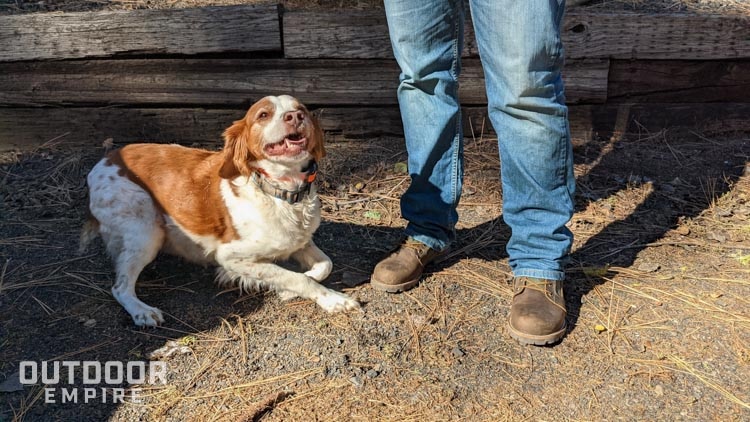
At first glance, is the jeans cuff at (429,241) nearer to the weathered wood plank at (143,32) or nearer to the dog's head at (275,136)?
the dog's head at (275,136)

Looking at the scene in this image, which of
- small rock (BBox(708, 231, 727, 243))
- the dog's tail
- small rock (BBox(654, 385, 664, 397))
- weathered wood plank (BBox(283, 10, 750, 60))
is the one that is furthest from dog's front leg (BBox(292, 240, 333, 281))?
small rock (BBox(708, 231, 727, 243))

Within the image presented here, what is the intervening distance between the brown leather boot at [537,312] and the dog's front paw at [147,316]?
157 cm

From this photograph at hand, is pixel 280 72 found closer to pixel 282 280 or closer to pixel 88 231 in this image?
pixel 88 231

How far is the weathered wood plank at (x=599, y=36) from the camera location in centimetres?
459

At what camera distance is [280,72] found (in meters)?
4.70

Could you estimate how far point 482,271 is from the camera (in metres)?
3.54

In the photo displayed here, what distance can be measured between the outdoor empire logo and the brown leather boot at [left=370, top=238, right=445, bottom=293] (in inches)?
42.7

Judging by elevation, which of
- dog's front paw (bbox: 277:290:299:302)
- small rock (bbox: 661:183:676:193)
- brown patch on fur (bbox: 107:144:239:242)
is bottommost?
small rock (bbox: 661:183:676:193)

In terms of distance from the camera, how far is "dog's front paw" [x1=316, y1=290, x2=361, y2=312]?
3178mm

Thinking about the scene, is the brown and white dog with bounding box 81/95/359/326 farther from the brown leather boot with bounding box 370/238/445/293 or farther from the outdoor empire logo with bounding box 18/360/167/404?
the outdoor empire logo with bounding box 18/360/167/404

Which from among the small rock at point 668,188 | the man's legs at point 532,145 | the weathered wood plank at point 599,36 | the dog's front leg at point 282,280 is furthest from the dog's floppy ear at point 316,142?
the small rock at point 668,188

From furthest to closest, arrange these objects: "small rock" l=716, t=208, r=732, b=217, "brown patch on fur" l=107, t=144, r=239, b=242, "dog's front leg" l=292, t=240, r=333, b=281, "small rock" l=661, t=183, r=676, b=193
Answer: "small rock" l=661, t=183, r=676, b=193 < "small rock" l=716, t=208, r=732, b=217 < "dog's front leg" l=292, t=240, r=333, b=281 < "brown patch on fur" l=107, t=144, r=239, b=242

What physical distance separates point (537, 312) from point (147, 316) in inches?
68.0

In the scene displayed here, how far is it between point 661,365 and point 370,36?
2836 mm
